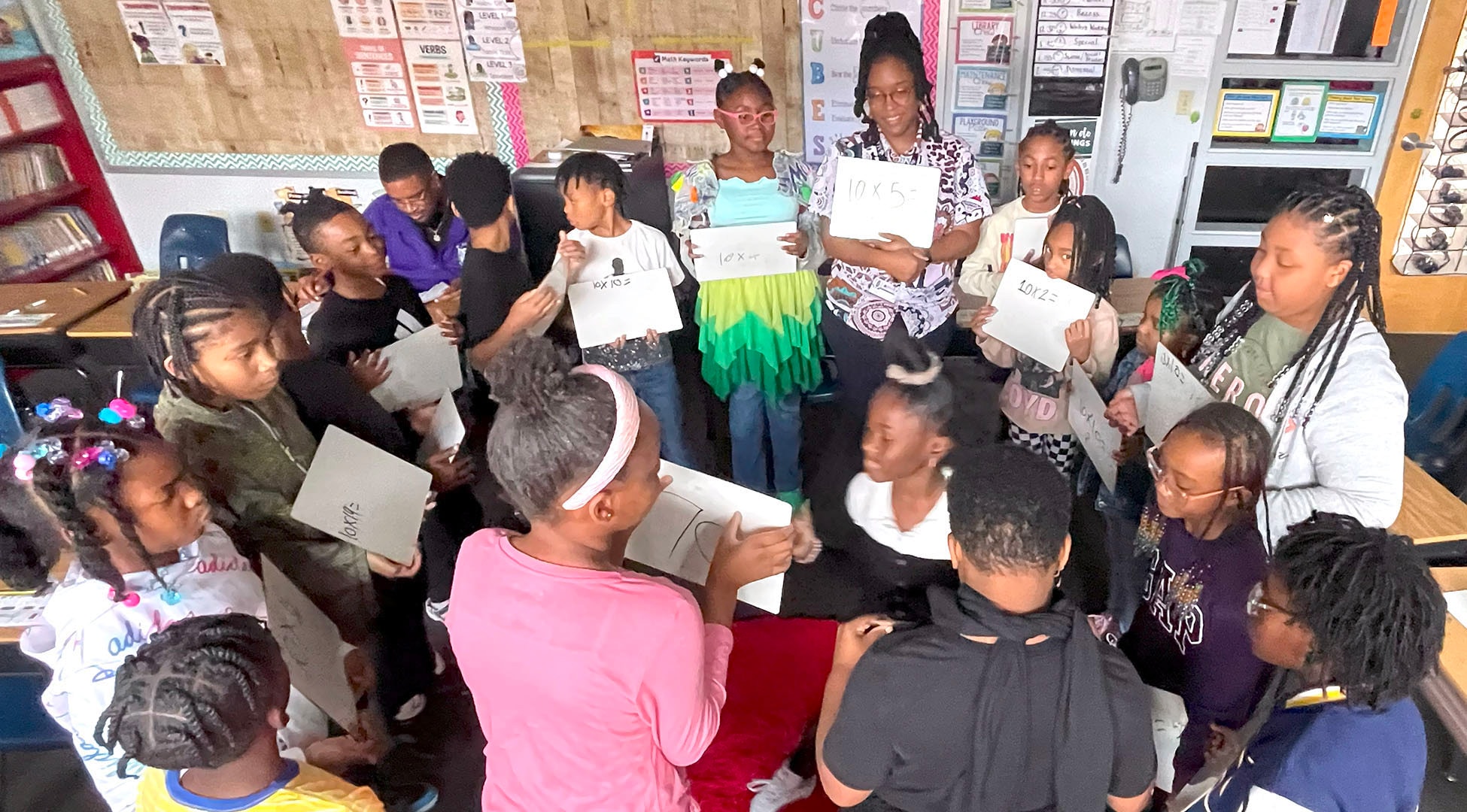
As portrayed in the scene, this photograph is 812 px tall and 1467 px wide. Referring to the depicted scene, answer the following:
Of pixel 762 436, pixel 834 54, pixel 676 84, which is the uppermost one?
pixel 834 54

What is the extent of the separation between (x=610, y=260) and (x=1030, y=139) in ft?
4.79

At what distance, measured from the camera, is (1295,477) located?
173 centimetres

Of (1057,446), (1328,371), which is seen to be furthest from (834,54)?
(1328,371)

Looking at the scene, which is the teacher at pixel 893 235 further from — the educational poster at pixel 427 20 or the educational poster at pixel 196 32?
the educational poster at pixel 196 32

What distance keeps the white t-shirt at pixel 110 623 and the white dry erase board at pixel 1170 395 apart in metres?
2.02

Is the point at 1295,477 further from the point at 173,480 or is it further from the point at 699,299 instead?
the point at 173,480

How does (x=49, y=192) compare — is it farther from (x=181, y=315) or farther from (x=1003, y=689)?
(x=1003, y=689)

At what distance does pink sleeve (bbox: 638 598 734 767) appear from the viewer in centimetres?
125

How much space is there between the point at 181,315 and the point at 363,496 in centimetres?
54

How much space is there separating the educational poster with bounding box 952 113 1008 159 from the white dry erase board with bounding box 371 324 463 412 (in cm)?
355

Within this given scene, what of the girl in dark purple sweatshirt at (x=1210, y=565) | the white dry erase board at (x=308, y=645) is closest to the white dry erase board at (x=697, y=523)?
A: the white dry erase board at (x=308, y=645)

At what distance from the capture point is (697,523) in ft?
A: 5.67

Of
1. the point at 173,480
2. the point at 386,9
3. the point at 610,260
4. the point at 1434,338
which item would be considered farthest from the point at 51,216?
the point at 1434,338

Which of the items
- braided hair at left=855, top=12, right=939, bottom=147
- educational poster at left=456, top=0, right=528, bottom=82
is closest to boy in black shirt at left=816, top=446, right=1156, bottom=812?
braided hair at left=855, top=12, right=939, bottom=147
